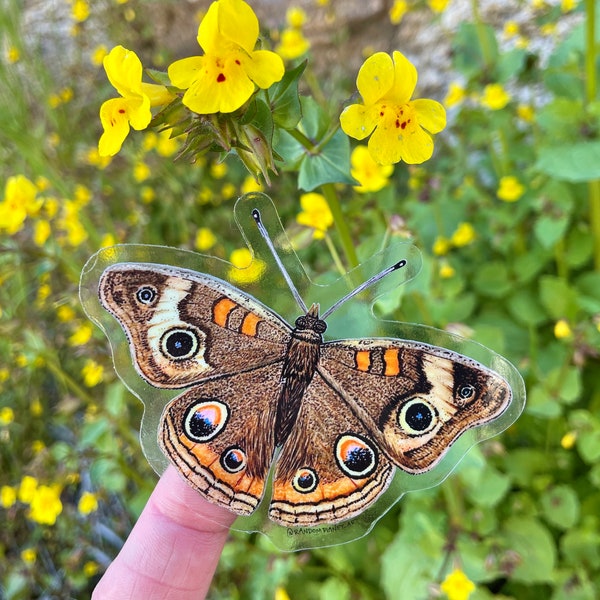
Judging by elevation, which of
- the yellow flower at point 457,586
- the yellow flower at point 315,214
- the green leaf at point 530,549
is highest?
the yellow flower at point 315,214

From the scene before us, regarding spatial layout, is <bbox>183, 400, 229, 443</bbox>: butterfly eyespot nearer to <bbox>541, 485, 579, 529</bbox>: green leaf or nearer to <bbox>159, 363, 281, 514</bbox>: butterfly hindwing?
<bbox>159, 363, 281, 514</bbox>: butterfly hindwing

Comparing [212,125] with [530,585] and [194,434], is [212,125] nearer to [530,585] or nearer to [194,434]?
[194,434]

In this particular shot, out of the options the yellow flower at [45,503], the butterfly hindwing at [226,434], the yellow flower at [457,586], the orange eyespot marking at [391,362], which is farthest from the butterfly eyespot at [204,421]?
the yellow flower at [45,503]

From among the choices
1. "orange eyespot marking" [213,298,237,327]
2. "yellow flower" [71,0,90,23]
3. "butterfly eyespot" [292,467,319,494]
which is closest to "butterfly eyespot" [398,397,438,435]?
"butterfly eyespot" [292,467,319,494]

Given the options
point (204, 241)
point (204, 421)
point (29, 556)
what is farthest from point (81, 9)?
point (204, 421)

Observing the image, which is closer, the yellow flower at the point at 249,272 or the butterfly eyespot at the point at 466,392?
the butterfly eyespot at the point at 466,392

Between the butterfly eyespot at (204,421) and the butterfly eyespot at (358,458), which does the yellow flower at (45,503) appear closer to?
the butterfly eyespot at (204,421)
